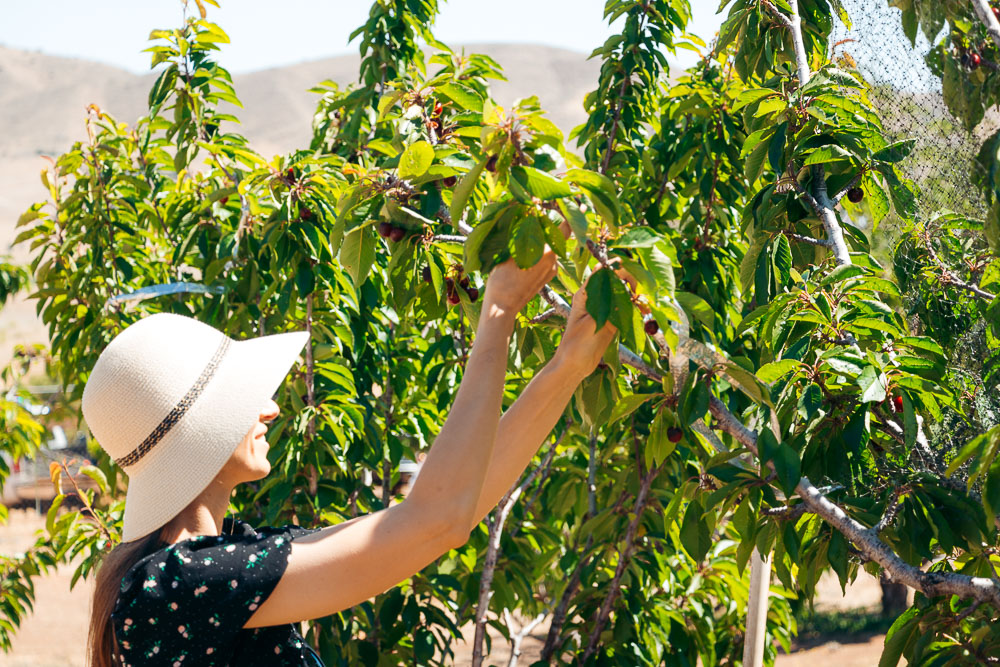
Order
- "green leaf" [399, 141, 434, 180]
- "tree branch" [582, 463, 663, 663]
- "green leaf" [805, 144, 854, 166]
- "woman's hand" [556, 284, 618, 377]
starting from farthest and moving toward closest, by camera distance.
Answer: "tree branch" [582, 463, 663, 663]
"green leaf" [805, 144, 854, 166]
"green leaf" [399, 141, 434, 180]
"woman's hand" [556, 284, 618, 377]

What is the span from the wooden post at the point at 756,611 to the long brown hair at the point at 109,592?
1799 mm

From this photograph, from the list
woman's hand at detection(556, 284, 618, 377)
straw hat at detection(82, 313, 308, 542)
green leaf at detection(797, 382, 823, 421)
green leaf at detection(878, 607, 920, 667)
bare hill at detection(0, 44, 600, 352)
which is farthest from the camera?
bare hill at detection(0, 44, 600, 352)

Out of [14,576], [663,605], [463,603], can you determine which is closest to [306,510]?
[463,603]

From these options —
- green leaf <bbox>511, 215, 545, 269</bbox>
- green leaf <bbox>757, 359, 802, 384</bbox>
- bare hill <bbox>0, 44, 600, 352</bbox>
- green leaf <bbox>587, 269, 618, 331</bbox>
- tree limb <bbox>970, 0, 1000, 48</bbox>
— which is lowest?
green leaf <bbox>757, 359, 802, 384</bbox>

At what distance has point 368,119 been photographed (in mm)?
3508

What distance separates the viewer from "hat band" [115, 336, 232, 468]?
123cm

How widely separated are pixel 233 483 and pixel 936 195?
1.40 meters

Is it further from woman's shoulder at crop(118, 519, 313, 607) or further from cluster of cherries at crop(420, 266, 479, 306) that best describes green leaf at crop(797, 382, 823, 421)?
woman's shoulder at crop(118, 519, 313, 607)

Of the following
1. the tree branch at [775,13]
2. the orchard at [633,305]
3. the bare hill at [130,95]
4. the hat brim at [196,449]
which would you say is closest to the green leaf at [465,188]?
the orchard at [633,305]

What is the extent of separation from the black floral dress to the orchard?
0.47m

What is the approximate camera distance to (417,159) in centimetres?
148

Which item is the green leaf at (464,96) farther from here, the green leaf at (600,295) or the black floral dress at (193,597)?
the black floral dress at (193,597)

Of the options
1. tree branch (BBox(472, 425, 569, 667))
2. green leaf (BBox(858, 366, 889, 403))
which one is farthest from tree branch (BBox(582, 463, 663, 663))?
green leaf (BBox(858, 366, 889, 403))

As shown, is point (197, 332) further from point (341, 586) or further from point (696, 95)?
point (696, 95)
